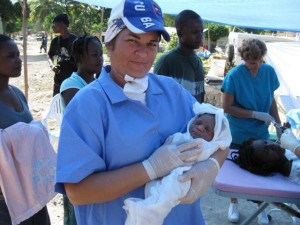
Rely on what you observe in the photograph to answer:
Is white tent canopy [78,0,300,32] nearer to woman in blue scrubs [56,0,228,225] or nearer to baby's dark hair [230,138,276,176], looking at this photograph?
baby's dark hair [230,138,276,176]

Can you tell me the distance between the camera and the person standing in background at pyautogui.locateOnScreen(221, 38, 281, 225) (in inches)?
133

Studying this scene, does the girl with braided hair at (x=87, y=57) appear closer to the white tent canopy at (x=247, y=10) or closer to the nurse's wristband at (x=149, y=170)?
the white tent canopy at (x=247, y=10)

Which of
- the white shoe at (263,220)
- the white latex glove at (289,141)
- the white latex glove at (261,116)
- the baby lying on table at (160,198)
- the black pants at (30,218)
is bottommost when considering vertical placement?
the white shoe at (263,220)

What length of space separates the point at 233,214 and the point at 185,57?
1.81 meters

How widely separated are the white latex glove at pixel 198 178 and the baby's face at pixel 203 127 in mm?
185

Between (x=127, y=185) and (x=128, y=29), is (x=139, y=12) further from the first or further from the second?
(x=127, y=185)

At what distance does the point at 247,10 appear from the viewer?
3227 mm

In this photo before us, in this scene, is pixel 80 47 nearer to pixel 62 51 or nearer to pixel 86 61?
pixel 86 61

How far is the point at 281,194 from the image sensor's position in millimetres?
2340

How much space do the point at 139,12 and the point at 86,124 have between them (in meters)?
0.46

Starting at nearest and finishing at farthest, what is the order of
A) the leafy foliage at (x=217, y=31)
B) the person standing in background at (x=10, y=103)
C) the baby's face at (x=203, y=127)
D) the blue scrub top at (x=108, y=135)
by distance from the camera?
the blue scrub top at (x=108, y=135) → the baby's face at (x=203, y=127) → the person standing in background at (x=10, y=103) → the leafy foliage at (x=217, y=31)

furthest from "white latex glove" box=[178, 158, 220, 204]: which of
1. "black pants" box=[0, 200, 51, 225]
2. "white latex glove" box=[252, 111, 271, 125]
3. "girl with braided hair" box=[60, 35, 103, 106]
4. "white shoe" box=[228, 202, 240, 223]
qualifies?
"white shoe" box=[228, 202, 240, 223]

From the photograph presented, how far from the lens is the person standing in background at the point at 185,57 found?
324 cm

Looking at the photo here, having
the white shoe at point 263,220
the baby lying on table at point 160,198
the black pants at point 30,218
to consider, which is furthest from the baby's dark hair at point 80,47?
the white shoe at point 263,220
